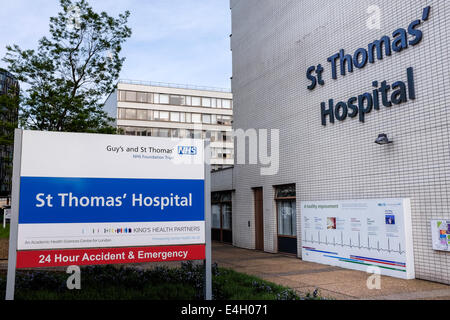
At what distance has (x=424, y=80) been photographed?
9820 millimetres

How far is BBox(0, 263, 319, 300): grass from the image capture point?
22.8 ft

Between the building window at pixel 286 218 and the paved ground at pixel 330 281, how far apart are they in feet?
2.80

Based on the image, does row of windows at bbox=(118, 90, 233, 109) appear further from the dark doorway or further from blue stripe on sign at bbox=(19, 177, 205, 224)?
Answer: blue stripe on sign at bbox=(19, 177, 205, 224)

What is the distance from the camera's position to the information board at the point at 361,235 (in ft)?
32.3

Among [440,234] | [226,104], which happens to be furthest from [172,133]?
[440,234]

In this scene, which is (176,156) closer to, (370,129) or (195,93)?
(370,129)

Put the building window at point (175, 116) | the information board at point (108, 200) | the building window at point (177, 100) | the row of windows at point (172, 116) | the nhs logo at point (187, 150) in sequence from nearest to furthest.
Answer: the information board at point (108, 200) → the nhs logo at point (187, 150) → the row of windows at point (172, 116) → the building window at point (175, 116) → the building window at point (177, 100)

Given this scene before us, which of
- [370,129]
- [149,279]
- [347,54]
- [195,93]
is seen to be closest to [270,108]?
[347,54]

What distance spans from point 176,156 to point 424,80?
675 centimetres

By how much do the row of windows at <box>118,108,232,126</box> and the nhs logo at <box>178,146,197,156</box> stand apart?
50837 mm

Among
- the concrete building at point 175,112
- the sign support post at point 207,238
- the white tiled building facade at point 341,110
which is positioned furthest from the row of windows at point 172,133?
the sign support post at point 207,238

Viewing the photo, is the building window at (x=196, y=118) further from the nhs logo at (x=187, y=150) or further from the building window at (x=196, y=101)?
the nhs logo at (x=187, y=150)

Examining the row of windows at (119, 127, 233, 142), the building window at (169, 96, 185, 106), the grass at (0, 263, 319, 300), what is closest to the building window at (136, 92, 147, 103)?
the building window at (169, 96, 185, 106)

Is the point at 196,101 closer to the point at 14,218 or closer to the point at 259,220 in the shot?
the point at 259,220
